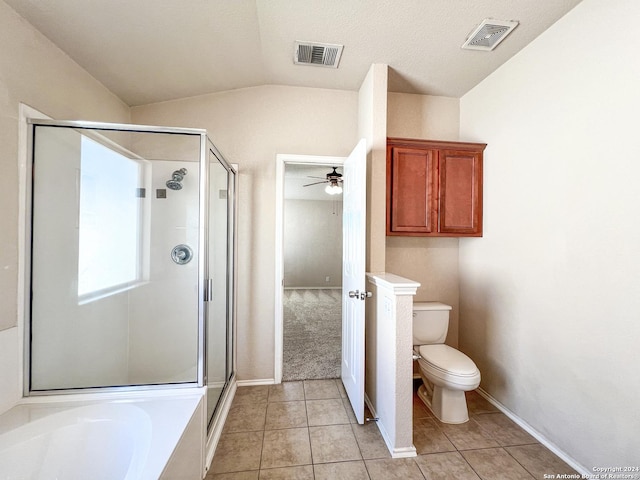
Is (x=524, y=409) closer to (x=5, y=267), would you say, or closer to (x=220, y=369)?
(x=220, y=369)

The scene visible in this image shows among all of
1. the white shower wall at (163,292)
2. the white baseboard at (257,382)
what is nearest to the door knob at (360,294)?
the white shower wall at (163,292)

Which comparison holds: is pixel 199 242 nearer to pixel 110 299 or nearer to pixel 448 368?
pixel 110 299

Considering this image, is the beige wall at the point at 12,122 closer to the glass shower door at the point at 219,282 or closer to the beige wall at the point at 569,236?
the glass shower door at the point at 219,282

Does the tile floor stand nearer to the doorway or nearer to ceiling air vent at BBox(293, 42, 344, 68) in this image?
the doorway

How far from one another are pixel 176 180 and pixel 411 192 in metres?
1.88

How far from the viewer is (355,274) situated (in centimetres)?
200

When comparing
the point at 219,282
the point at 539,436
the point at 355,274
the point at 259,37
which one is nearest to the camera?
the point at 539,436

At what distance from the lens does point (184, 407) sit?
145cm

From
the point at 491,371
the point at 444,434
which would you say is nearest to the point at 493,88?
the point at 491,371

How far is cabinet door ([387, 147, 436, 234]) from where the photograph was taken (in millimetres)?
2232

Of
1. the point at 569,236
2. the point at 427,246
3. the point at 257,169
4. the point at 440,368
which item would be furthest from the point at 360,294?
the point at 257,169

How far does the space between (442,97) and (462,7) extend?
3.60 ft

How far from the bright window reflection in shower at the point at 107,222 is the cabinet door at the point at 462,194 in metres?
2.45

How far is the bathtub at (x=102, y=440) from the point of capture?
1.13m
